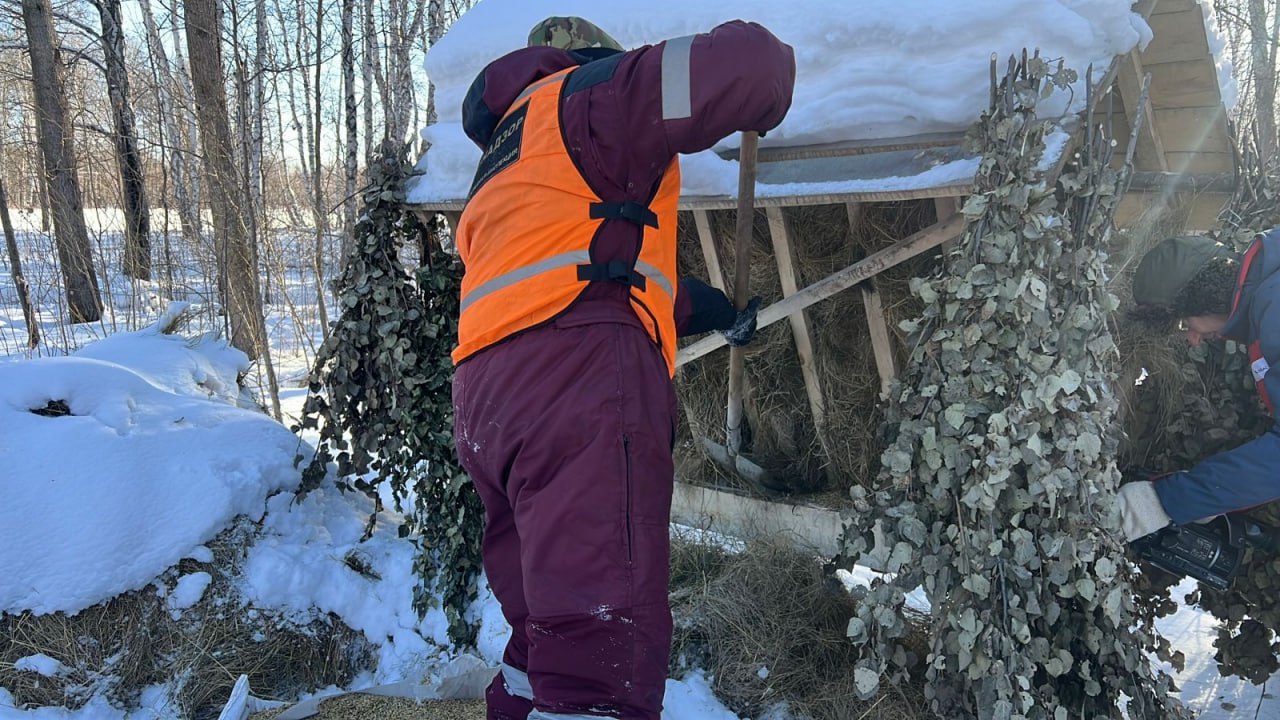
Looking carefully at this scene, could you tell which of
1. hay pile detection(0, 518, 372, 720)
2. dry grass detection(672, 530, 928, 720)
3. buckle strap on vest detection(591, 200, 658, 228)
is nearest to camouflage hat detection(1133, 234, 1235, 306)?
dry grass detection(672, 530, 928, 720)

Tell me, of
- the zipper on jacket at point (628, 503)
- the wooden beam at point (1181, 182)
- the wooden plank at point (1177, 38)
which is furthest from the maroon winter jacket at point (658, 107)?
the wooden beam at point (1181, 182)

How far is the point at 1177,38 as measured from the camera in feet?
9.86

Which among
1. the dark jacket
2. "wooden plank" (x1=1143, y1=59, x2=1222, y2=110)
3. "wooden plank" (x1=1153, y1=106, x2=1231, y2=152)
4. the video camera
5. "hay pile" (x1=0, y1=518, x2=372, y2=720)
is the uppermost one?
"wooden plank" (x1=1143, y1=59, x2=1222, y2=110)

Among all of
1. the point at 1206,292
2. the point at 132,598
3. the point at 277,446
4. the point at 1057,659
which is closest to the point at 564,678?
the point at 1057,659

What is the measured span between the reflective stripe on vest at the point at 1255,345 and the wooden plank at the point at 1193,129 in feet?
4.63

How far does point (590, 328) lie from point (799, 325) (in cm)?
169

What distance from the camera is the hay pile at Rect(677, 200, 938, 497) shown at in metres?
2.96

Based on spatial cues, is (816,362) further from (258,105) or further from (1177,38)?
(258,105)

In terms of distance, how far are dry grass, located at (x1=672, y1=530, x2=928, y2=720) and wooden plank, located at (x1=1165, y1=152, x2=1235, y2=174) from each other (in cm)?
270

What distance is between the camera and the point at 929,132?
2236mm

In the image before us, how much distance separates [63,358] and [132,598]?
1.53 m

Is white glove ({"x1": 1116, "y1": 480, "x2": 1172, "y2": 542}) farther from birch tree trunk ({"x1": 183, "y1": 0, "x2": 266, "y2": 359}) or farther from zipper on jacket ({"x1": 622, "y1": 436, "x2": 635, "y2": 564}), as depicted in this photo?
birch tree trunk ({"x1": 183, "y1": 0, "x2": 266, "y2": 359})

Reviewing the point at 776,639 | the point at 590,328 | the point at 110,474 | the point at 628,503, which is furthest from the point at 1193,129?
the point at 110,474

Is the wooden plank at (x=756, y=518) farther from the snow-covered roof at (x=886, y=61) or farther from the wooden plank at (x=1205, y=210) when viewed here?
the wooden plank at (x=1205, y=210)
